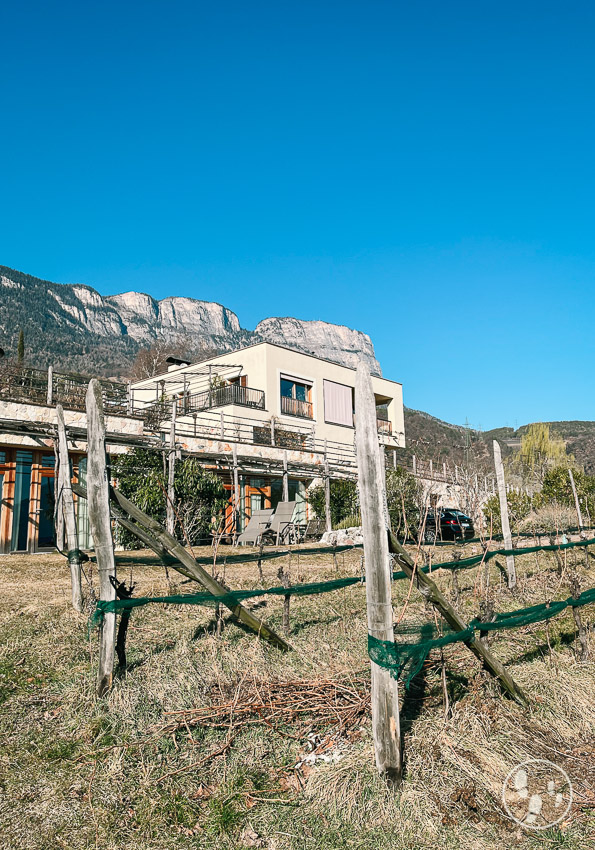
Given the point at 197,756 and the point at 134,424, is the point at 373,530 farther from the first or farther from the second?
the point at 134,424

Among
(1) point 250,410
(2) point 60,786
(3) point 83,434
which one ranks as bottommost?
(2) point 60,786

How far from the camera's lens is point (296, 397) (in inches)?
995

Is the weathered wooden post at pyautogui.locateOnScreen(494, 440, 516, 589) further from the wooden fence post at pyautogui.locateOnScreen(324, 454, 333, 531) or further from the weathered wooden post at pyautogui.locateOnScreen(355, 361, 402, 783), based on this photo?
the wooden fence post at pyautogui.locateOnScreen(324, 454, 333, 531)

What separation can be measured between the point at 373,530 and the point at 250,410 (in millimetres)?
19022

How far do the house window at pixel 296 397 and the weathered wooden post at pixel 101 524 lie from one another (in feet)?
64.1

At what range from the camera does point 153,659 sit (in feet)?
15.8

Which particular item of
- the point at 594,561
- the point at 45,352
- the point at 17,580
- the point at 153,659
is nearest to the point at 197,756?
the point at 153,659

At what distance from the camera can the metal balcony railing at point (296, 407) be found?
24422 millimetres

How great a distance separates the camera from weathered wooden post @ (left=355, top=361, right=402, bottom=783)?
3324mm

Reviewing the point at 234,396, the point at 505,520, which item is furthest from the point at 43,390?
the point at 505,520

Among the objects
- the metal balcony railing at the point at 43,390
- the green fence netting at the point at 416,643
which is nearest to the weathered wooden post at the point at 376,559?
the green fence netting at the point at 416,643

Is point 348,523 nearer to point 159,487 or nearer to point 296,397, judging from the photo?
point 296,397

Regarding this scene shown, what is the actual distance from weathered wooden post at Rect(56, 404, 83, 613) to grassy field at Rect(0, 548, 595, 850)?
758mm

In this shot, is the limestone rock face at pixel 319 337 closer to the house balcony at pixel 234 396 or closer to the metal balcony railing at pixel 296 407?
the metal balcony railing at pixel 296 407
